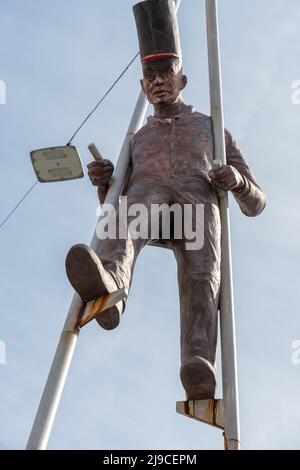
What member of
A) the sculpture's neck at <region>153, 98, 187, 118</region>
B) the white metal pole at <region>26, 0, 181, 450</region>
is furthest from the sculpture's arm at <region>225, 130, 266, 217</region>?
the white metal pole at <region>26, 0, 181, 450</region>

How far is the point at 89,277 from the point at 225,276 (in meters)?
1.15

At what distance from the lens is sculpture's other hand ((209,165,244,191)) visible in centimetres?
645

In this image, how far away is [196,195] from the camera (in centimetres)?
658

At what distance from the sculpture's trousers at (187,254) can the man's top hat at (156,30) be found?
0.97 m

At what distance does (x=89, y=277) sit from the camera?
5504 mm

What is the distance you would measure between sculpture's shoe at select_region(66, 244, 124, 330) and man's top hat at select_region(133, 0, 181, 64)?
6.79 ft

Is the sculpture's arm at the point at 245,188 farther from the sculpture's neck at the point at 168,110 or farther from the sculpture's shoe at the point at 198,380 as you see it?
the sculpture's shoe at the point at 198,380

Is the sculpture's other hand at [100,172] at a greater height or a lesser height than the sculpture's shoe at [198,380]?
greater

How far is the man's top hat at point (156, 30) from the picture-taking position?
23.3 ft

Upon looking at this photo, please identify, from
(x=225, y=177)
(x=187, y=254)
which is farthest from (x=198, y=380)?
(x=225, y=177)

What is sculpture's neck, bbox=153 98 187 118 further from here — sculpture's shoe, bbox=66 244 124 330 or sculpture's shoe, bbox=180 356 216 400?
sculpture's shoe, bbox=180 356 216 400

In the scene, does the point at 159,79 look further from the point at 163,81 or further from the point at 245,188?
the point at 245,188

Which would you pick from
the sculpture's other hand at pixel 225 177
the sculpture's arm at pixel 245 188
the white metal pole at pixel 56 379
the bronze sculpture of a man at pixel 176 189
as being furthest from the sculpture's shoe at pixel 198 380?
the sculpture's arm at pixel 245 188

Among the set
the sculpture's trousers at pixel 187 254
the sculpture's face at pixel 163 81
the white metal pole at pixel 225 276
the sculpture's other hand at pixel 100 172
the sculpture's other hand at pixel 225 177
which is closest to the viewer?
the white metal pole at pixel 225 276
